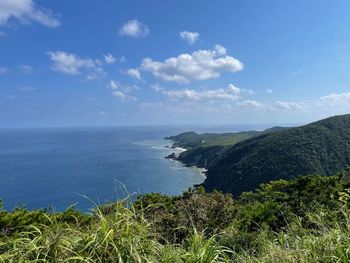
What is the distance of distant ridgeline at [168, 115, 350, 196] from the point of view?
3150 inches

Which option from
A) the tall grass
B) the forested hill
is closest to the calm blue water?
the forested hill

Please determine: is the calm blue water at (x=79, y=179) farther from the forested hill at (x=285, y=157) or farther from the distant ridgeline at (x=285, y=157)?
the forested hill at (x=285, y=157)

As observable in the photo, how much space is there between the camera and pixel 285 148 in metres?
90.9

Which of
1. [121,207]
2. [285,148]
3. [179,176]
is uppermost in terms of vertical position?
[121,207]

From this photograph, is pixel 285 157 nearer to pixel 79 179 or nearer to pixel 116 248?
pixel 79 179

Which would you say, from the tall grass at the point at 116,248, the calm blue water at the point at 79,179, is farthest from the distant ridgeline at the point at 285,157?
the tall grass at the point at 116,248

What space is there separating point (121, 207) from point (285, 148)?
9132 cm

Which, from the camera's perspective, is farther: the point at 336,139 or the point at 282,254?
the point at 336,139

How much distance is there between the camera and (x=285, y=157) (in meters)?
86.1

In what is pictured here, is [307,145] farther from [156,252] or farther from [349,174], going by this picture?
A: [156,252]

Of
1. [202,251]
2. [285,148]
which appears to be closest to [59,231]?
[202,251]

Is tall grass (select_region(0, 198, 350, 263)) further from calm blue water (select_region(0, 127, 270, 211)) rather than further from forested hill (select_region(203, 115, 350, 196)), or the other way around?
forested hill (select_region(203, 115, 350, 196))

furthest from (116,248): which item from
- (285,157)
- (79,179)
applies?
(79,179)

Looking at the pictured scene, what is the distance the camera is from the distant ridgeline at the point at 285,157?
8000cm
